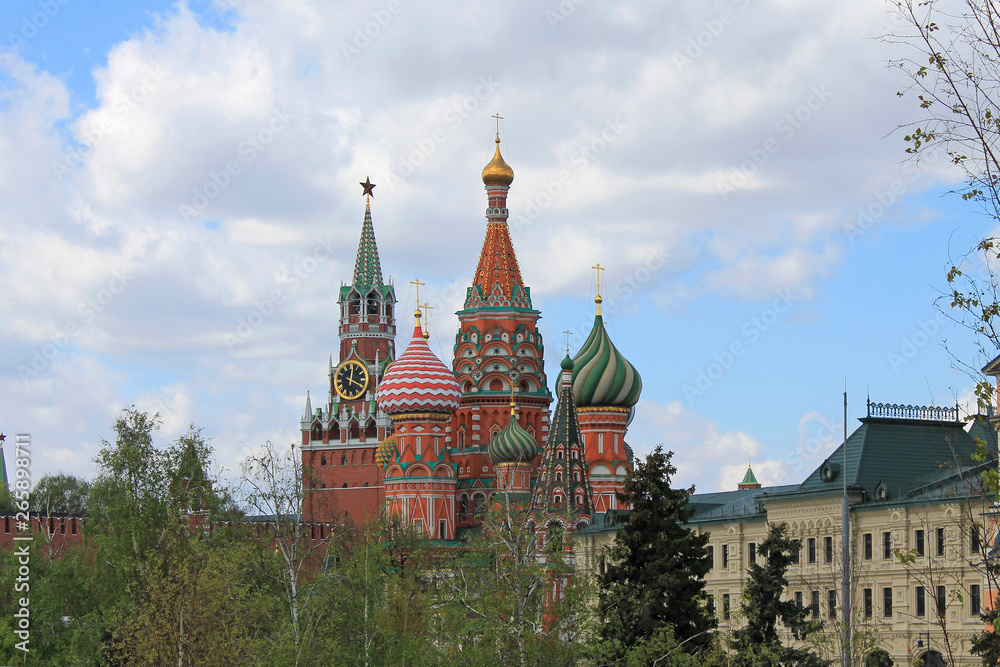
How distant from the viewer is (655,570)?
2881cm

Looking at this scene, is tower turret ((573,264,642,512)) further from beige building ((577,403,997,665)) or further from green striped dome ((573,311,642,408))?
beige building ((577,403,997,665))

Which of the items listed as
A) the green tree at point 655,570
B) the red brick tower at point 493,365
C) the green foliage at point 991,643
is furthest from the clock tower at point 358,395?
the green foliage at point 991,643

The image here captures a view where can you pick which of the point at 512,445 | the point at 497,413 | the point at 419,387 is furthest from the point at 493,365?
the point at 512,445

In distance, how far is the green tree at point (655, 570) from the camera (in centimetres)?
2830

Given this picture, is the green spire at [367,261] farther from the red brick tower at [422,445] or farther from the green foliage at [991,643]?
the green foliage at [991,643]

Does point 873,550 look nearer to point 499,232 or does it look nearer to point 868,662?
point 868,662

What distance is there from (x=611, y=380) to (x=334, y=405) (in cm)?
3365

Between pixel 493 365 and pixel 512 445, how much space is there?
5.49 meters

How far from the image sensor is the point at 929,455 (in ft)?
131

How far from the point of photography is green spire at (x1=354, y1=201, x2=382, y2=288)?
96688mm

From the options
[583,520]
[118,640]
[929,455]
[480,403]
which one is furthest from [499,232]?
[118,640]

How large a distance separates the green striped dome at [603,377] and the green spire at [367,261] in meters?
32.7

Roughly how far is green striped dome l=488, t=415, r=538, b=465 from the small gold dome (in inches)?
456

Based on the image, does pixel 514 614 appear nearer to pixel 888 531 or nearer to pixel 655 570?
pixel 655 570
